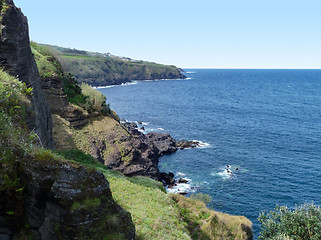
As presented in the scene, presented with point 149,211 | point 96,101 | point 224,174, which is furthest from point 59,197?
point 224,174

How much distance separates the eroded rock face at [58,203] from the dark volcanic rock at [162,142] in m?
60.1

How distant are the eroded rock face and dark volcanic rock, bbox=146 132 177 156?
197ft

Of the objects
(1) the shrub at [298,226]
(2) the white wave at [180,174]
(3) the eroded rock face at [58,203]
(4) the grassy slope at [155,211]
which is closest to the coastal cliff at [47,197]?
(3) the eroded rock face at [58,203]

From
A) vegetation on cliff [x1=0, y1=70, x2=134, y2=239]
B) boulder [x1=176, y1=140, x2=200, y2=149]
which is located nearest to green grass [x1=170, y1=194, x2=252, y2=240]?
vegetation on cliff [x1=0, y1=70, x2=134, y2=239]

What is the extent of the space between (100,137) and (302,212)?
30.9 meters

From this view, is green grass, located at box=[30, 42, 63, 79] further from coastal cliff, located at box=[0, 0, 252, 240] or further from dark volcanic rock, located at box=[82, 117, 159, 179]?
coastal cliff, located at box=[0, 0, 252, 240]

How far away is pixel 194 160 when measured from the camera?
217 feet

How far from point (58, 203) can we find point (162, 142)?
6528 centimetres

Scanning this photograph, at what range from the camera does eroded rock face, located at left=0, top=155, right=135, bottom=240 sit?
32.3 ft

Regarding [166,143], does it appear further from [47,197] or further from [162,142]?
[47,197]

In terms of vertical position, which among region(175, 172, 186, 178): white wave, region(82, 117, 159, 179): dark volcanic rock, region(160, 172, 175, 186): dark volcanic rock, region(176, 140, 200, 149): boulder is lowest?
region(175, 172, 186, 178): white wave

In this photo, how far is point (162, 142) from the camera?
74.9m

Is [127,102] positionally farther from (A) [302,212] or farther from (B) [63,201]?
(B) [63,201]

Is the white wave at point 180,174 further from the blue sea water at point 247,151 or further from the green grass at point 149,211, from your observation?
the green grass at point 149,211
